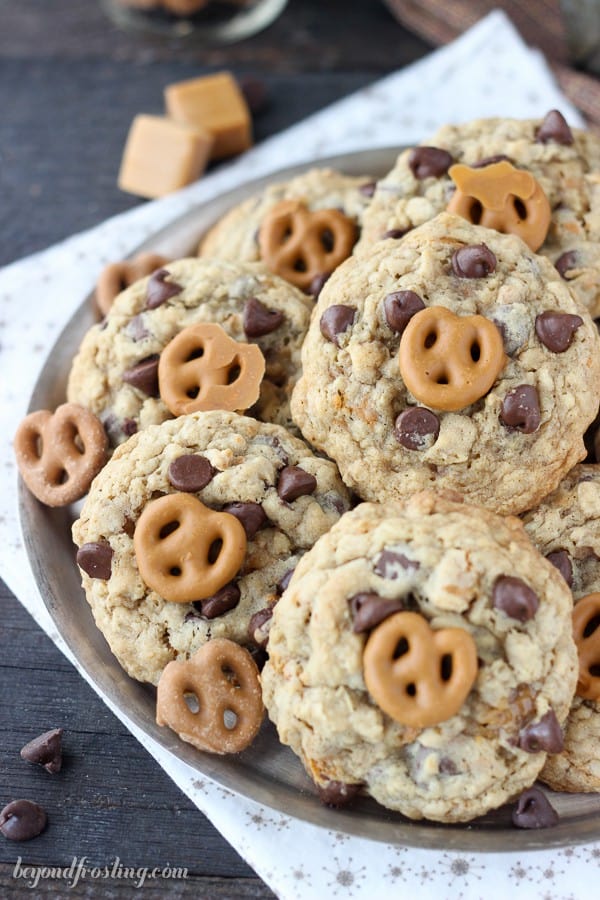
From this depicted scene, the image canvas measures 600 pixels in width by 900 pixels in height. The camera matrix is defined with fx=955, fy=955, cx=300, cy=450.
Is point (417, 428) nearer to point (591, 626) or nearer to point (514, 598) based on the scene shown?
point (514, 598)

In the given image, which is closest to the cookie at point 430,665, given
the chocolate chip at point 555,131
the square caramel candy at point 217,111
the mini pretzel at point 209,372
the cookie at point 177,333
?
the mini pretzel at point 209,372

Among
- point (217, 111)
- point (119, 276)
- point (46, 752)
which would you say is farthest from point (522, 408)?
point (217, 111)

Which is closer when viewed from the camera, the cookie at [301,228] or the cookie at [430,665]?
the cookie at [430,665]

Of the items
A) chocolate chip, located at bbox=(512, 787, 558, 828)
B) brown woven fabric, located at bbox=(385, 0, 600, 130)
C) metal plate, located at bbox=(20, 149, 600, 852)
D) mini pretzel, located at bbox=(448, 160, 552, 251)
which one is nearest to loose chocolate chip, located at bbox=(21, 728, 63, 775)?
metal plate, located at bbox=(20, 149, 600, 852)

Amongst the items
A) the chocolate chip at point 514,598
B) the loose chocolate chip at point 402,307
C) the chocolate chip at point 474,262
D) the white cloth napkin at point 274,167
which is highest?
the chocolate chip at point 474,262

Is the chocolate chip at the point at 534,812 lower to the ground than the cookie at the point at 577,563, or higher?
lower

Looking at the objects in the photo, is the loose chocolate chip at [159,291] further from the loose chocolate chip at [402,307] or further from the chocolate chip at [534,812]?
the chocolate chip at [534,812]

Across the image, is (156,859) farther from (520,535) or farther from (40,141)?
(40,141)

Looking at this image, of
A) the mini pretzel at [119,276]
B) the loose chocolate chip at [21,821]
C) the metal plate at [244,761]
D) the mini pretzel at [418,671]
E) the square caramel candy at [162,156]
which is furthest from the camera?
the square caramel candy at [162,156]
